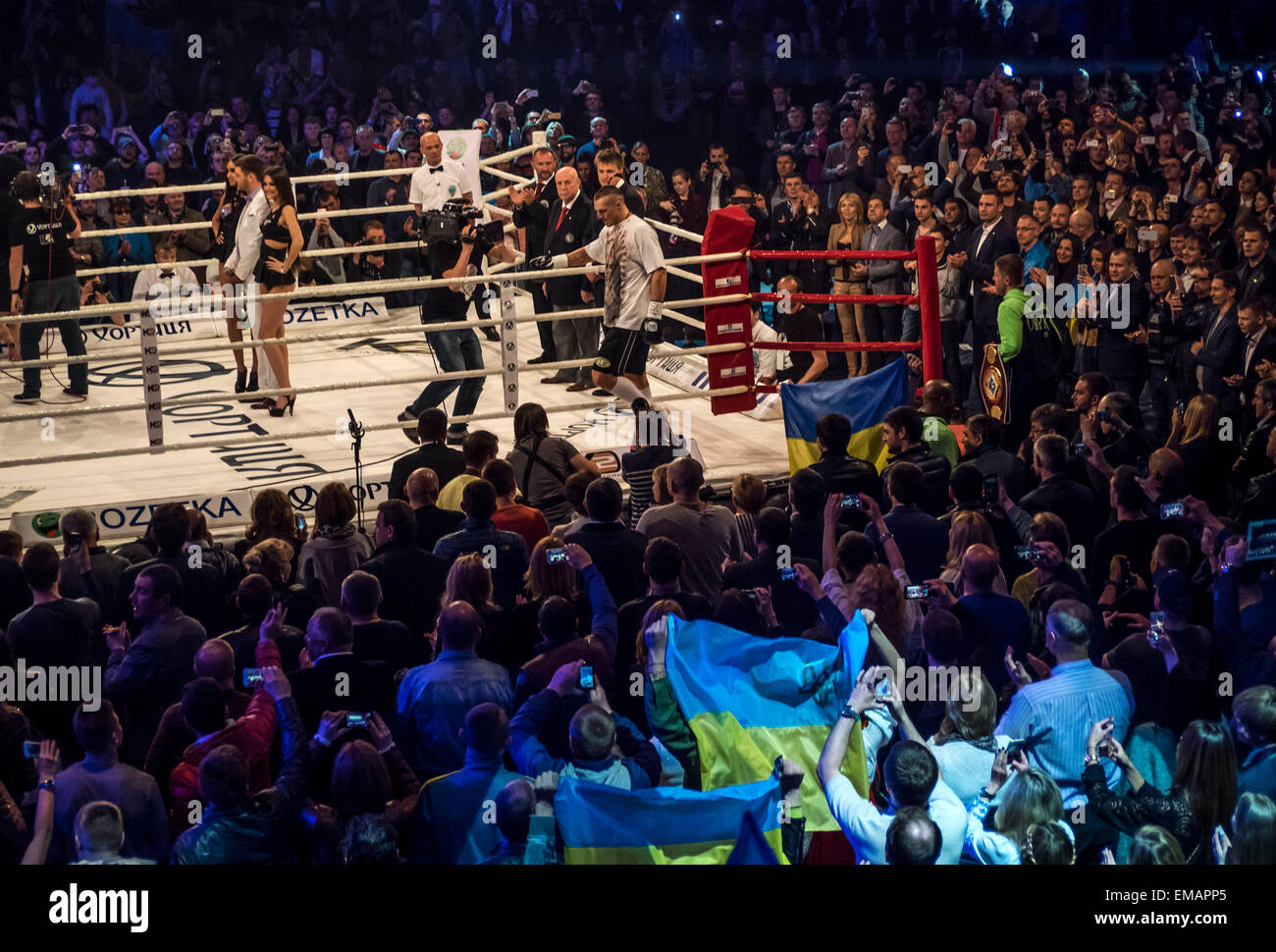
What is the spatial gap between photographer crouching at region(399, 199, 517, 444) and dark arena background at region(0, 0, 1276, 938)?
1.6 inches

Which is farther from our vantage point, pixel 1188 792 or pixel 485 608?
pixel 485 608

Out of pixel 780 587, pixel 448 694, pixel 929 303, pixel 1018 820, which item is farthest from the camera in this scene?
pixel 929 303

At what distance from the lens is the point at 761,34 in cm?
1653

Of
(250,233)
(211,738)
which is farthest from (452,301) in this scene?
(211,738)

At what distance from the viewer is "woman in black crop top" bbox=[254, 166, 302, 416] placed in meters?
9.84

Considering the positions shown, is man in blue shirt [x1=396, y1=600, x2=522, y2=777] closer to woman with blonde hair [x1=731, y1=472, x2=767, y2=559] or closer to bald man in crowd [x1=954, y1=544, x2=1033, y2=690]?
bald man in crowd [x1=954, y1=544, x2=1033, y2=690]

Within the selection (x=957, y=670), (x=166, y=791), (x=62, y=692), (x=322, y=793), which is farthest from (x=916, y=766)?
(x=62, y=692)

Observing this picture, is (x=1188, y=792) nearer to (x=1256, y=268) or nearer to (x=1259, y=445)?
(x=1259, y=445)

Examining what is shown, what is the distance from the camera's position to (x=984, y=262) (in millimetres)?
10523

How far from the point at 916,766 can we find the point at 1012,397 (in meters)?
5.52

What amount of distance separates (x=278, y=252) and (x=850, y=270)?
385 centimetres

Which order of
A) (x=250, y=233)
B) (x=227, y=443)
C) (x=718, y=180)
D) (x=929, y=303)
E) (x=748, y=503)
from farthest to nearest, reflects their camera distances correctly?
(x=718, y=180) < (x=250, y=233) < (x=929, y=303) < (x=227, y=443) < (x=748, y=503)

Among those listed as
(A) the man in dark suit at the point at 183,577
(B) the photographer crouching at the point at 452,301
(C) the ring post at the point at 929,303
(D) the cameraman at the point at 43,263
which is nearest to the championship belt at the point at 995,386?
(C) the ring post at the point at 929,303
